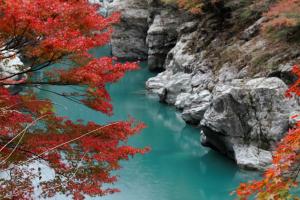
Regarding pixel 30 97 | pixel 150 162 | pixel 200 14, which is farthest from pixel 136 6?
pixel 30 97

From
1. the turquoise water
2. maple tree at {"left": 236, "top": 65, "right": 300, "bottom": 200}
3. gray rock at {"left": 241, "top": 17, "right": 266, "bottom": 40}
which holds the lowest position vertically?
the turquoise water

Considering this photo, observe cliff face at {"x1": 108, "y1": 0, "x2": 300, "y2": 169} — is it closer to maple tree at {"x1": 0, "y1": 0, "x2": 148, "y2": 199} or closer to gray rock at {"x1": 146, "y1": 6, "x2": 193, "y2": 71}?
gray rock at {"x1": 146, "y1": 6, "x2": 193, "y2": 71}

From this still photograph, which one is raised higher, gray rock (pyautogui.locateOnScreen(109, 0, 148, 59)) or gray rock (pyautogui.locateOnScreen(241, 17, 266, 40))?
gray rock (pyautogui.locateOnScreen(241, 17, 266, 40))

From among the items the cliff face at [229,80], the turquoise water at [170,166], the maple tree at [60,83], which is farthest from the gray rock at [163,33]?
the maple tree at [60,83]

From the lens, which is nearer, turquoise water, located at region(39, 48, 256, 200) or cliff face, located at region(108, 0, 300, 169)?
turquoise water, located at region(39, 48, 256, 200)

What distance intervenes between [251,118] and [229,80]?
3740 millimetres

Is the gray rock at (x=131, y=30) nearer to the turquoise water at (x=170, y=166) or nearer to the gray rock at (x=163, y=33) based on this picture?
the gray rock at (x=163, y=33)

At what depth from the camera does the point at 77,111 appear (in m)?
22.4

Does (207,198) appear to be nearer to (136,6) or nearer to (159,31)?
(159,31)

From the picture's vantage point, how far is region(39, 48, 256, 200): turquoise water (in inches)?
498

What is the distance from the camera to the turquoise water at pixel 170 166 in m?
12.7

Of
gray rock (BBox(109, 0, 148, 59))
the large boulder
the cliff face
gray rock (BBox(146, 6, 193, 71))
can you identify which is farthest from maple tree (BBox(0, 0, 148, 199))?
gray rock (BBox(109, 0, 148, 59))

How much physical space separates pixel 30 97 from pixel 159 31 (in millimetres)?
23121

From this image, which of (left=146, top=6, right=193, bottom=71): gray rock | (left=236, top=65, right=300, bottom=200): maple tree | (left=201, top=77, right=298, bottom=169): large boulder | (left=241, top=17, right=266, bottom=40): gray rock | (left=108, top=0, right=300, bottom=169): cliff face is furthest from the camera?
(left=146, top=6, right=193, bottom=71): gray rock
